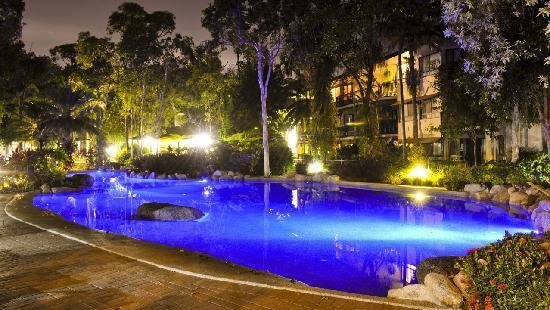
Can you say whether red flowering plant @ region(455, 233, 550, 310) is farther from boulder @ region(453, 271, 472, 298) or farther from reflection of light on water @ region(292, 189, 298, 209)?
reflection of light on water @ region(292, 189, 298, 209)

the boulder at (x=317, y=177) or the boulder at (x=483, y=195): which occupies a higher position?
the boulder at (x=317, y=177)

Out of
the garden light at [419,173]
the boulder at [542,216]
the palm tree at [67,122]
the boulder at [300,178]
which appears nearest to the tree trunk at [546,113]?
the boulder at [542,216]

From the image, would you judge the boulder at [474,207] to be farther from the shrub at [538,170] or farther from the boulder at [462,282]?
the boulder at [462,282]

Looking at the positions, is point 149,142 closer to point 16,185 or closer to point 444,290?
point 16,185

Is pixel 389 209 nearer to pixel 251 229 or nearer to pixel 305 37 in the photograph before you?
pixel 251 229

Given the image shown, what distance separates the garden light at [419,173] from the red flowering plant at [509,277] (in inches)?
635

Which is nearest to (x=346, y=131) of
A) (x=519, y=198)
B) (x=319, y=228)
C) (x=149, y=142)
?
(x=149, y=142)

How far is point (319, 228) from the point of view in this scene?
440 inches

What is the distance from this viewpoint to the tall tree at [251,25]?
27.4 metres

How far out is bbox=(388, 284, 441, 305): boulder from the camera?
4.52 meters

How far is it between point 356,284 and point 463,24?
677 centimetres

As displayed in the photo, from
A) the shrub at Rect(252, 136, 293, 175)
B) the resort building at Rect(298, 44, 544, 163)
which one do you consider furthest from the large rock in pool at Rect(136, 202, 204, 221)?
the resort building at Rect(298, 44, 544, 163)

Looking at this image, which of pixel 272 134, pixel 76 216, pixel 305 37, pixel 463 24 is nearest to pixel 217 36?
pixel 305 37

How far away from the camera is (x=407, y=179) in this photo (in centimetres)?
2053
